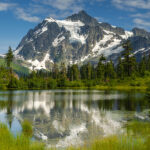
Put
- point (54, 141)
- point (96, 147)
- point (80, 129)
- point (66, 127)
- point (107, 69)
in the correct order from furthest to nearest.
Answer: point (107, 69) < point (66, 127) < point (80, 129) < point (54, 141) < point (96, 147)

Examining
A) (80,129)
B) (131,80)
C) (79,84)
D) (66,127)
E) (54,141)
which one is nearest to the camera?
(54,141)

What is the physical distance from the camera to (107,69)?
142 m

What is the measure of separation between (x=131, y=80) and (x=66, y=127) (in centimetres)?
8142

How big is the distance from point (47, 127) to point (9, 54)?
11967 centimetres

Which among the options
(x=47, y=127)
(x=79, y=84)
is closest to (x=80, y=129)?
(x=47, y=127)

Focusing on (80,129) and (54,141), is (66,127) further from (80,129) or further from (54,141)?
(54,141)

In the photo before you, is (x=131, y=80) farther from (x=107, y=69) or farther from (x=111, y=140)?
(x=111, y=140)

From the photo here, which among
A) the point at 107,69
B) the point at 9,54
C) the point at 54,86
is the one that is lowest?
the point at 54,86

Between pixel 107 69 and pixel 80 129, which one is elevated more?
pixel 107 69

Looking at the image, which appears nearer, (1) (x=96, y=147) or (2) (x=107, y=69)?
(1) (x=96, y=147)

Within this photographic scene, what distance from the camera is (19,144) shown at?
11.2 metres

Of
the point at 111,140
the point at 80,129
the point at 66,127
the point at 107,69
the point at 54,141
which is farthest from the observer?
the point at 107,69

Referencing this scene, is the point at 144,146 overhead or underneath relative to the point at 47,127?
overhead

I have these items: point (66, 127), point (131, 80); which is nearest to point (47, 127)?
point (66, 127)
